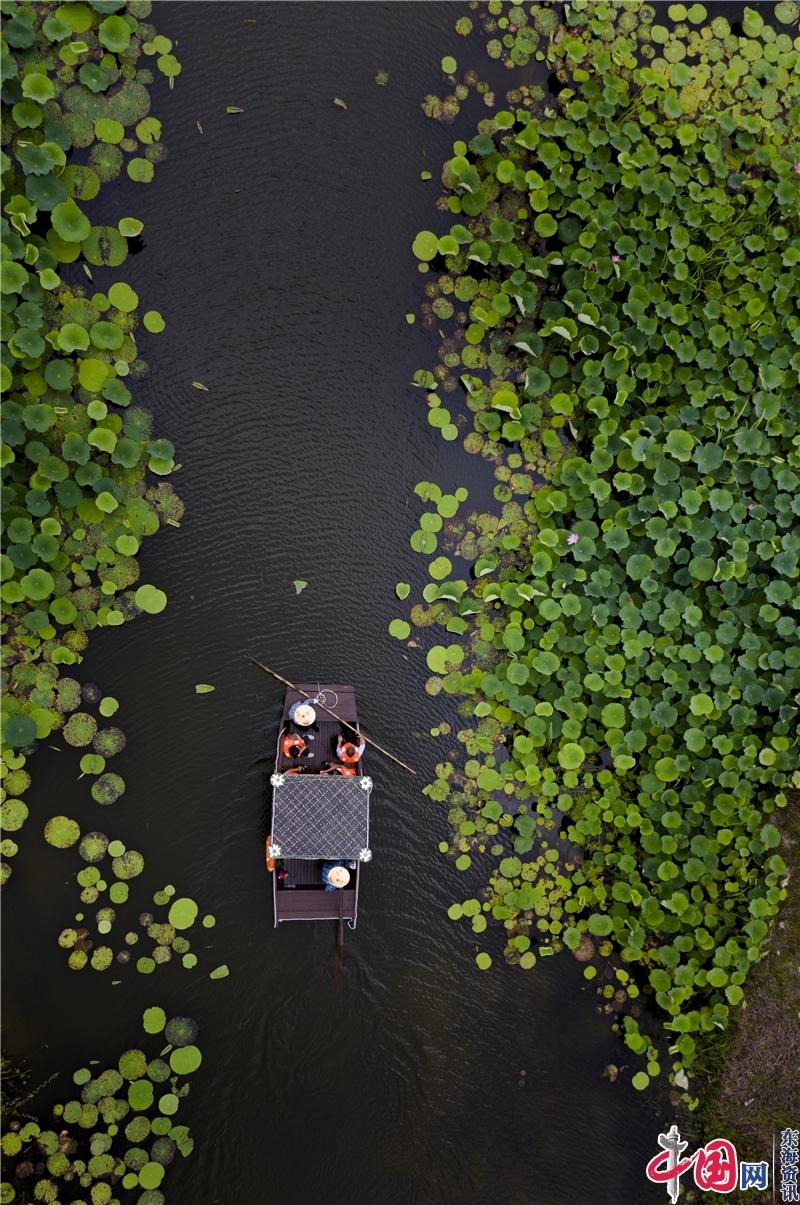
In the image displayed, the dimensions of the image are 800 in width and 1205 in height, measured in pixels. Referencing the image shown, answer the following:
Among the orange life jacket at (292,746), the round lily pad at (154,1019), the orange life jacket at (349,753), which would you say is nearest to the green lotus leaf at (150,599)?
the orange life jacket at (292,746)

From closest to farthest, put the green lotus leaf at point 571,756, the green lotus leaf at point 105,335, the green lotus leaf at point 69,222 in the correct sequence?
the green lotus leaf at point 69,222
the green lotus leaf at point 105,335
the green lotus leaf at point 571,756

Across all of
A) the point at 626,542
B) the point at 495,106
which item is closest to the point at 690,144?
the point at 495,106

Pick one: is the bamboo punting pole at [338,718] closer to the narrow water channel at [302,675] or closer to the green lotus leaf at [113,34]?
the narrow water channel at [302,675]

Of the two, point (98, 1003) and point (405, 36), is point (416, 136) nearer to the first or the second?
point (405, 36)

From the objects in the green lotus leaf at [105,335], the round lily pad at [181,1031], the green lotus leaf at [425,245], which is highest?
the green lotus leaf at [425,245]

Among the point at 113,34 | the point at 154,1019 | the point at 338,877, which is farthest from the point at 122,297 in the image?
the point at 154,1019

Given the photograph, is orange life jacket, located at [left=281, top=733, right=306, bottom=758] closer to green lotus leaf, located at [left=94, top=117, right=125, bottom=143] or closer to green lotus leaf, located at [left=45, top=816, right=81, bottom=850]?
green lotus leaf, located at [left=45, top=816, right=81, bottom=850]

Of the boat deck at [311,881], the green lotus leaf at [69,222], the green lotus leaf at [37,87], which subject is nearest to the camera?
the green lotus leaf at [37,87]

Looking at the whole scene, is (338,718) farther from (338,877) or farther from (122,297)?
(122,297)
